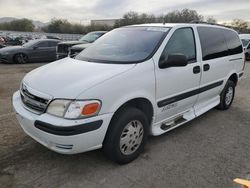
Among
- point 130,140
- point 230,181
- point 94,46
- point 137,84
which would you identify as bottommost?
point 230,181

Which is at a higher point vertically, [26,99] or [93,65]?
[93,65]

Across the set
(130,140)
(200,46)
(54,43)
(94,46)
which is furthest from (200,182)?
(54,43)

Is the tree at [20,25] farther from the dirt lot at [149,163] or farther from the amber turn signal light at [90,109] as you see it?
the amber turn signal light at [90,109]

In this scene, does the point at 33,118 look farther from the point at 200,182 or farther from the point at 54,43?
the point at 54,43

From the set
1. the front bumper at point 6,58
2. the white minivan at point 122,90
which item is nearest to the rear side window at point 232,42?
the white minivan at point 122,90

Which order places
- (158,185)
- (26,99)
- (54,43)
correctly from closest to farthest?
(158,185)
(26,99)
(54,43)

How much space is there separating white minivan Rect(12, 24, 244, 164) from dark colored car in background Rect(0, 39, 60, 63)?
10.2 m

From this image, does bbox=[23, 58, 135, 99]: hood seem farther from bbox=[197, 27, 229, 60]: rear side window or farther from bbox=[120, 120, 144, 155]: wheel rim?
bbox=[197, 27, 229, 60]: rear side window

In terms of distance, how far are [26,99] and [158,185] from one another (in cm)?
189

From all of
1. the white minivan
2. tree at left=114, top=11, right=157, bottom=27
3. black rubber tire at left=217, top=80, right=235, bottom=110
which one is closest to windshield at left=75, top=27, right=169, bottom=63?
the white minivan

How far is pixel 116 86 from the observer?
3.07 meters

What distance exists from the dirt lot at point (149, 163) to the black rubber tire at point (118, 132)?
0.14m

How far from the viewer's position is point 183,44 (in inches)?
165

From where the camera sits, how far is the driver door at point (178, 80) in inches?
146
